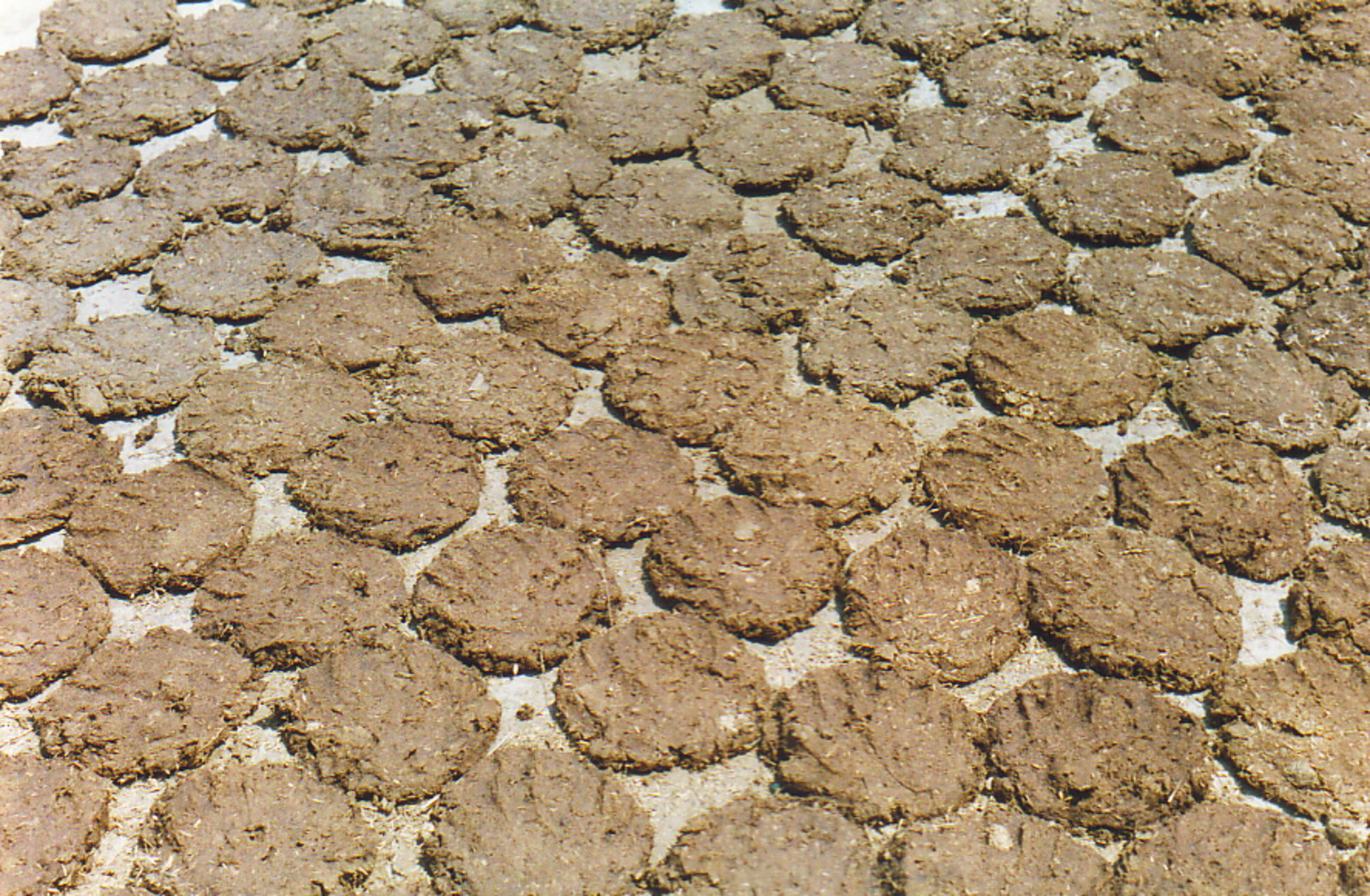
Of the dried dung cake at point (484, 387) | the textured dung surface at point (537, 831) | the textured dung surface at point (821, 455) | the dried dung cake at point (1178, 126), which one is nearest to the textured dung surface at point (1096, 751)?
the textured dung surface at point (821, 455)

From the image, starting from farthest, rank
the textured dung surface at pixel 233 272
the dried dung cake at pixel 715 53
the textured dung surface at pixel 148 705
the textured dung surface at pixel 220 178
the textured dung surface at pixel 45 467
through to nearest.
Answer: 1. the dried dung cake at pixel 715 53
2. the textured dung surface at pixel 220 178
3. the textured dung surface at pixel 233 272
4. the textured dung surface at pixel 45 467
5. the textured dung surface at pixel 148 705

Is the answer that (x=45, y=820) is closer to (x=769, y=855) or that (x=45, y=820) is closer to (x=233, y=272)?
(x=769, y=855)

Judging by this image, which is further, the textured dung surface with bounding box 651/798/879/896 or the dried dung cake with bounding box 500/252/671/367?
the dried dung cake with bounding box 500/252/671/367

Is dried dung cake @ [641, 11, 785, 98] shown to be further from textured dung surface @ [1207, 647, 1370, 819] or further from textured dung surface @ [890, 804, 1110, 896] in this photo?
textured dung surface @ [890, 804, 1110, 896]

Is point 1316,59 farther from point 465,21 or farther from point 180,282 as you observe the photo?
point 180,282

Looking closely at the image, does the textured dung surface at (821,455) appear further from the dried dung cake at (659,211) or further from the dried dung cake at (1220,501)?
the dried dung cake at (659,211)

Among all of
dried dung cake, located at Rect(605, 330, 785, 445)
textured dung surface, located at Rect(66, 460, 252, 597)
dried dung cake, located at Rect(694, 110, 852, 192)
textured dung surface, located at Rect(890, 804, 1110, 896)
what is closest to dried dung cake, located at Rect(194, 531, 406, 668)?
textured dung surface, located at Rect(66, 460, 252, 597)

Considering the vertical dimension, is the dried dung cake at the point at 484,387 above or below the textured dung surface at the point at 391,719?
above

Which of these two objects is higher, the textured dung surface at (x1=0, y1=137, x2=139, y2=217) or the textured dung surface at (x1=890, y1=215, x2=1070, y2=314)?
the textured dung surface at (x1=890, y1=215, x2=1070, y2=314)
